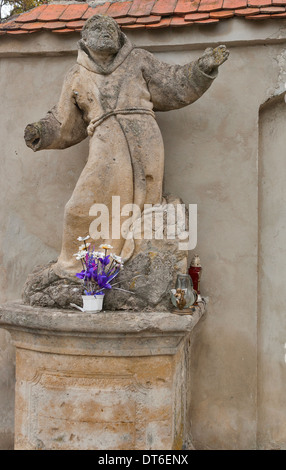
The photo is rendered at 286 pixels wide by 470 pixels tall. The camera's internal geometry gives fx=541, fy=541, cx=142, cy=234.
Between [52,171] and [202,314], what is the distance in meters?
1.86

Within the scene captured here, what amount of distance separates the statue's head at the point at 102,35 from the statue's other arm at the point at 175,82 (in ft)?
1.00

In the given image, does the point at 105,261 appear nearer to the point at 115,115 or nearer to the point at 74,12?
the point at 115,115

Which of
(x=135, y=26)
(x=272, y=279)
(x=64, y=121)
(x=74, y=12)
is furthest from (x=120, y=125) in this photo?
(x=272, y=279)

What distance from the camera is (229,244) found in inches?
180

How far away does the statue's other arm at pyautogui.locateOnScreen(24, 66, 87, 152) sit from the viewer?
4.29 m

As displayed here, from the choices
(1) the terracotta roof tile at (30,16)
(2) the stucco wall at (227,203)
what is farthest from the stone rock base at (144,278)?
(1) the terracotta roof tile at (30,16)

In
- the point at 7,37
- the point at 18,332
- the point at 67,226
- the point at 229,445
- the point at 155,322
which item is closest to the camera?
the point at 155,322

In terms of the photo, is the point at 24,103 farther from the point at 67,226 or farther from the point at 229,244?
the point at 229,244

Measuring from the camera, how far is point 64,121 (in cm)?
438

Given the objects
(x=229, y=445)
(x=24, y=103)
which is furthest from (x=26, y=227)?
(x=229, y=445)

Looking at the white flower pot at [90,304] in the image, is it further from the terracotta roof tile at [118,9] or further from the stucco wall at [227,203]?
the terracotta roof tile at [118,9]

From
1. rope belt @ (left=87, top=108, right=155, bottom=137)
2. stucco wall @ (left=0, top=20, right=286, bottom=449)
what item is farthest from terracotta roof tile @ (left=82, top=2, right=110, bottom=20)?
rope belt @ (left=87, top=108, right=155, bottom=137)

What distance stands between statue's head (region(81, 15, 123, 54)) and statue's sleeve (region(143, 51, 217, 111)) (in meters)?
0.30

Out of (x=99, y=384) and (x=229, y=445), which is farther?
(x=229, y=445)
